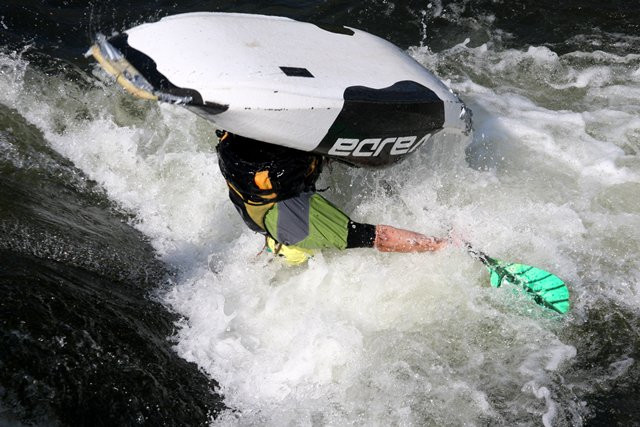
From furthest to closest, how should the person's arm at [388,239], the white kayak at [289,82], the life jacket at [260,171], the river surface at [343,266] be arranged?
1. the person's arm at [388,239]
2. the life jacket at [260,171]
3. the white kayak at [289,82]
4. the river surface at [343,266]

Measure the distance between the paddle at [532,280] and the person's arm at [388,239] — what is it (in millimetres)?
269

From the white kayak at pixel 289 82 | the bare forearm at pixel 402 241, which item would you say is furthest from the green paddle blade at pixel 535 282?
the white kayak at pixel 289 82

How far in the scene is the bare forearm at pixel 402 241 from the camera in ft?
13.4

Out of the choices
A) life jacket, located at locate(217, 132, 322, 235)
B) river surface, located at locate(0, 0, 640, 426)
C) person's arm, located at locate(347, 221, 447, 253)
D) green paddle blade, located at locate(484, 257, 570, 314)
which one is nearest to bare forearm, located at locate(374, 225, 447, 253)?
person's arm, located at locate(347, 221, 447, 253)

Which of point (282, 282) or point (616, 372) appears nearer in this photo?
point (616, 372)

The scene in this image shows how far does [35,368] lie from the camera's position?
3.08m

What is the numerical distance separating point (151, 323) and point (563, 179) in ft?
10.0

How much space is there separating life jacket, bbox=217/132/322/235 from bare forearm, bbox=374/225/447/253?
1.67 feet

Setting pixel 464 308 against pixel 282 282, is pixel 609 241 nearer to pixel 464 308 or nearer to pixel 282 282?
pixel 464 308

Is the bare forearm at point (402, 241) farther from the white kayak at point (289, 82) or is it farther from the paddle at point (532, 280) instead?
the white kayak at point (289, 82)

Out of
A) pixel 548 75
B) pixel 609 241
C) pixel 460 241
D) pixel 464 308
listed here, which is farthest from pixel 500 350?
pixel 548 75

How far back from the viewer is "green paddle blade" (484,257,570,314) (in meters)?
3.99

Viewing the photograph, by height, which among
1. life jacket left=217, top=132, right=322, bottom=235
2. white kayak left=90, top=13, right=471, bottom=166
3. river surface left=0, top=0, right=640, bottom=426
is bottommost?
river surface left=0, top=0, right=640, bottom=426

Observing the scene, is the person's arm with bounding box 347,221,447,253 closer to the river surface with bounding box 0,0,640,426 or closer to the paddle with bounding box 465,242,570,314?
the river surface with bounding box 0,0,640,426
